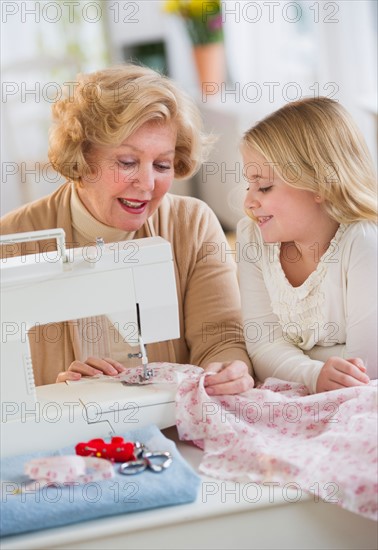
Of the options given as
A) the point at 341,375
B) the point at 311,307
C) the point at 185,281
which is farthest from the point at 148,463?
the point at 185,281

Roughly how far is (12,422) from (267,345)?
568 mm

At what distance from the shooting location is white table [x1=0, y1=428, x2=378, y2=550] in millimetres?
1217

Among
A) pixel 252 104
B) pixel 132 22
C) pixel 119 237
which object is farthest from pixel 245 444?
pixel 132 22

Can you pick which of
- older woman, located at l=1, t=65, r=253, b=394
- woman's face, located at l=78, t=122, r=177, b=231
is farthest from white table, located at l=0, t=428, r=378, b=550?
woman's face, located at l=78, t=122, r=177, b=231

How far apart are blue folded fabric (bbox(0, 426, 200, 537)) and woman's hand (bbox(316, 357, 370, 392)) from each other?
352mm

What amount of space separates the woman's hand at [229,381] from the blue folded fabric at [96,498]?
0.22 meters

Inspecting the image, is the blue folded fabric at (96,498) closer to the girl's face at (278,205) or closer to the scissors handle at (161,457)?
the scissors handle at (161,457)

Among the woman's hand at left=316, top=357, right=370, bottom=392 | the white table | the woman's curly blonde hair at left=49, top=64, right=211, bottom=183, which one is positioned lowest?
the white table

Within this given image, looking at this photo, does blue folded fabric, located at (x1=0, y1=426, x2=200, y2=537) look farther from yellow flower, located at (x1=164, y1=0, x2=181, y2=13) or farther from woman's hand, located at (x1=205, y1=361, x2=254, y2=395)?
yellow flower, located at (x1=164, y1=0, x2=181, y2=13)

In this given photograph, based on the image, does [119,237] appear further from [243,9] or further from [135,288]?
[243,9]

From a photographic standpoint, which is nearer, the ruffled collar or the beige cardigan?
the ruffled collar

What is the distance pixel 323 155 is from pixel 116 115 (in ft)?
1.49

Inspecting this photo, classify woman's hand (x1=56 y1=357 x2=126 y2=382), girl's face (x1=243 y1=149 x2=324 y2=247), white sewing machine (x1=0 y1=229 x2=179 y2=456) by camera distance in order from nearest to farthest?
white sewing machine (x1=0 y1=229 x2=179 y2=456) < woman's hand (x1=56 y1=357 x2=126 y2=382) < girl's face (x1=243 y1=149 x2=324 y2=247)

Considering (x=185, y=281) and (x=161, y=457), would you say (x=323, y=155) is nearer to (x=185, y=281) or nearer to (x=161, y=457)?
(x=185, y=281)
